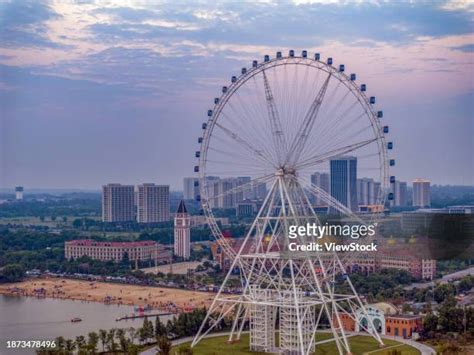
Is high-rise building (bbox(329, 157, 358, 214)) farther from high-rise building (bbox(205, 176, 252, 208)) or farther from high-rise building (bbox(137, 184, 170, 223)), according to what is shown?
high-rise building (bbox(137, 184, 170, 223))

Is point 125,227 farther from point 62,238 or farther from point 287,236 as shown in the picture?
point 287,236

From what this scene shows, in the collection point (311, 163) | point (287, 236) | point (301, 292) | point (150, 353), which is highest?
point (311, 163)

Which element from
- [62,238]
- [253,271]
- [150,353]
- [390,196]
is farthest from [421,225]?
[62,238]

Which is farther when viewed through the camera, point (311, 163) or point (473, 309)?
point (473, 309)

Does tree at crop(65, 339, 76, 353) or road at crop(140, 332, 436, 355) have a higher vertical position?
tree at crop(65, 339, 76, 353)

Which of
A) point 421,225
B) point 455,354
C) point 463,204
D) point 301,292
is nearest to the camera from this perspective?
point 455,354

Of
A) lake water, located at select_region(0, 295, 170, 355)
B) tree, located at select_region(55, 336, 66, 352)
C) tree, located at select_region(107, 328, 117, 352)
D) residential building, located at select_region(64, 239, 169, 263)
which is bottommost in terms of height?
lake water, located at select_region(0, 295, 170, 355)

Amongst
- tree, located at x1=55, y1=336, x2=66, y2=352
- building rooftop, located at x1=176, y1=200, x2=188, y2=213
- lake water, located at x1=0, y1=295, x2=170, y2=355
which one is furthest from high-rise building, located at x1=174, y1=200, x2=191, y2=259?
tree, located at x1=55, y1=336, x2=66, y2=352

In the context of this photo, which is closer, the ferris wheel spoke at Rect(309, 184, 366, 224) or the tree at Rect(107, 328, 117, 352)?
the tree at Rect(107, 328, 117, 352)
